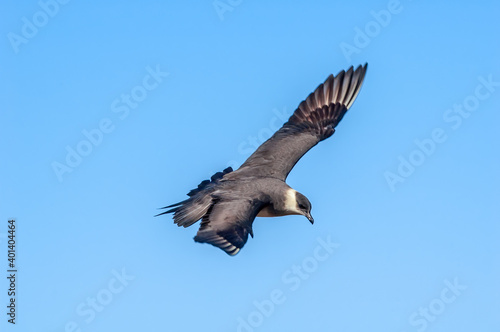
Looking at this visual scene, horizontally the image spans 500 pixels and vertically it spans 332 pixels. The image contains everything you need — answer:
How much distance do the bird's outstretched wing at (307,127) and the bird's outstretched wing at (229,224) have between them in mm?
2114

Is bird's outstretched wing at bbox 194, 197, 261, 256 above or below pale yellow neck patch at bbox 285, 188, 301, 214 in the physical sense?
below

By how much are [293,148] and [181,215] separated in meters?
3.97

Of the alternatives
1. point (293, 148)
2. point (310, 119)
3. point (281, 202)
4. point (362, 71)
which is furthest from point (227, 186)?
point (362, 71)

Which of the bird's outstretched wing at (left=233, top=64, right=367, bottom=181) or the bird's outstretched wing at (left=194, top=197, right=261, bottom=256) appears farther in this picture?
the bird's outstretched wing at (left=233, top=64, right=367, bottom=181)

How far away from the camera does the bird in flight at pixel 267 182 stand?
53.0ft

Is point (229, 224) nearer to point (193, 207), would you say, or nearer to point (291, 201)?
point (193, 207)

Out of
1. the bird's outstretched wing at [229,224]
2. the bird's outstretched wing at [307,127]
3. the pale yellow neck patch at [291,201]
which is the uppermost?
the bird's outstretched wing at [307,127]

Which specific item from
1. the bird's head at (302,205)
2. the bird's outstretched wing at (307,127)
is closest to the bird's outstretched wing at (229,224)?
the bird's head at (302,205)

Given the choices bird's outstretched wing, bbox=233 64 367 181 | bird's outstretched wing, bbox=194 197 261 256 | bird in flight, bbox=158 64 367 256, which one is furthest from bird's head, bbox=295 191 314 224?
bird's outstretched wing, bbox=194 197 261 256

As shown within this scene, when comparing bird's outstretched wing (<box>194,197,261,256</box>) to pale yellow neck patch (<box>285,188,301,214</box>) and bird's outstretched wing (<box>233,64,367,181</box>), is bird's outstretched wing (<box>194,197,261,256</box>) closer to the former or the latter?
pale yellow neck patch (<box>285,188,301,214</box>)

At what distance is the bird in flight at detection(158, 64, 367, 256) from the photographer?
1614 cm

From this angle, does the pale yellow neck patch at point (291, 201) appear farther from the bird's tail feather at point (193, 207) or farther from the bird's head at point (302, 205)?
the bird's tail feather at point (193, 207)

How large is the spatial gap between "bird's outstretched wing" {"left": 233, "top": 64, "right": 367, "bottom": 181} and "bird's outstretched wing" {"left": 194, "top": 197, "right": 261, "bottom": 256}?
2114 mm

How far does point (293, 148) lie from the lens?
20.0 m
